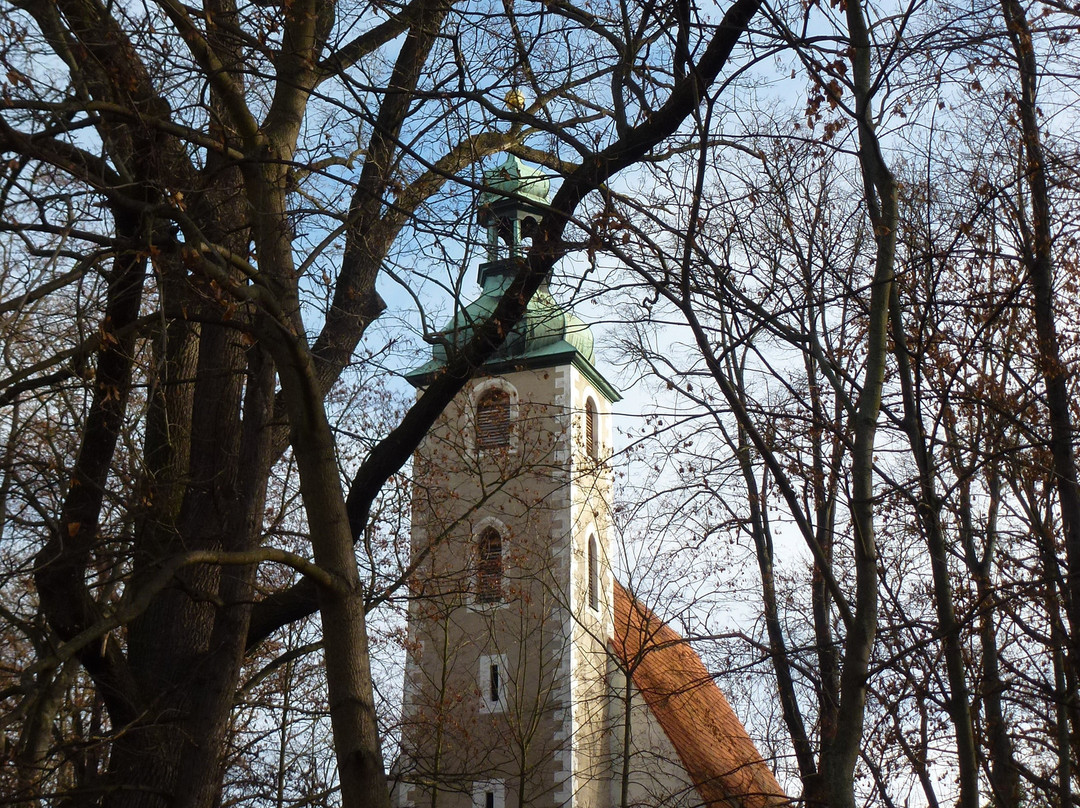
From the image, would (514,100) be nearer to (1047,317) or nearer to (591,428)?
(1047,317)

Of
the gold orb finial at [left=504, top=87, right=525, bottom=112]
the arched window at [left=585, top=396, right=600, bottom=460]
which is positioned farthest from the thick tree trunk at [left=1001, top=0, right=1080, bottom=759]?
the arched window at [left=585, top=396, right=600, bottom=460]

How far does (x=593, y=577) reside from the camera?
2022 cm

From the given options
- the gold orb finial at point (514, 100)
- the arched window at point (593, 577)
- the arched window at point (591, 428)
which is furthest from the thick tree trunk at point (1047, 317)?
the arched window at point (591, 428)

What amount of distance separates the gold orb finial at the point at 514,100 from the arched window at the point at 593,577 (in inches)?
610

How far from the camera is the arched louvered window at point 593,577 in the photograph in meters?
20.0

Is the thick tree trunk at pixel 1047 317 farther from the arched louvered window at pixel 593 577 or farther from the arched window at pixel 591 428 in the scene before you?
the arched window at pixel 591 428

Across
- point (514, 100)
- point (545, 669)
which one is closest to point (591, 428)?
point (545, 669)

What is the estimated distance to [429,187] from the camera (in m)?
5.99

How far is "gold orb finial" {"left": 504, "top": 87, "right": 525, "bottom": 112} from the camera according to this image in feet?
15.6

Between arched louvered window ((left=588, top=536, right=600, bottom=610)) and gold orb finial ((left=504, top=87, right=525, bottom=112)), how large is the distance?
15.5 m

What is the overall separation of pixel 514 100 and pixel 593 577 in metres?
16.1

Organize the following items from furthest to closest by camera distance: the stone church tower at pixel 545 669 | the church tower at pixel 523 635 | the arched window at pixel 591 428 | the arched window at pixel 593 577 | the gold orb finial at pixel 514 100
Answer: the arched window at pixel 591 428
the arched window at pixel 593 577
the stone church tower at pixel 545 669
the church tower at pixel 523 635
the gold orb finial at pixel 514 100

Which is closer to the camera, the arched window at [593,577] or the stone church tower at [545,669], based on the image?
the stone church tower at [545,669]

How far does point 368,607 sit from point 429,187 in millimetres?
3077
